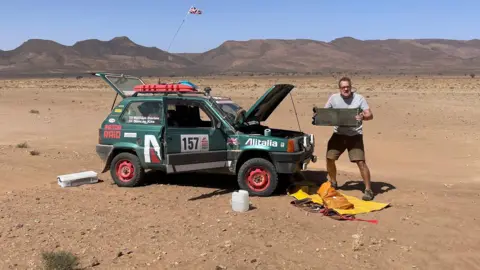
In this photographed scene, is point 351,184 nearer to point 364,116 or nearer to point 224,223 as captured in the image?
point 364,116

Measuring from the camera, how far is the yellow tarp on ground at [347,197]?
7707 mm

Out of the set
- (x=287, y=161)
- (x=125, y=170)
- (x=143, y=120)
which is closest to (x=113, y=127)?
(x=143, y=120)

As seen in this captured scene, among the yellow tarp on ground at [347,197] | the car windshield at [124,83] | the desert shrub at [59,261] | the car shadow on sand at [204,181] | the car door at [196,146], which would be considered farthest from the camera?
the car windshield at [124,83]

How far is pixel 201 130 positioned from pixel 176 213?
1.77 m

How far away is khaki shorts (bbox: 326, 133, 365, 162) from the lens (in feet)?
27.9

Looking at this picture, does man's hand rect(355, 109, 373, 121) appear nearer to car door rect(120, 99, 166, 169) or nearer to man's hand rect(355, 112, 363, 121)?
man's hand rect(355, 112, 363, 121)

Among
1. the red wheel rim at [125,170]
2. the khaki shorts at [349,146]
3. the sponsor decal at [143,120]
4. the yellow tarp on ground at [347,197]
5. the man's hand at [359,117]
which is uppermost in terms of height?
the man's hand at [359,117]

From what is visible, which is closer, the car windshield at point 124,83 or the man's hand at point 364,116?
the man's hand at point 364,116

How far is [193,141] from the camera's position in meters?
8.75

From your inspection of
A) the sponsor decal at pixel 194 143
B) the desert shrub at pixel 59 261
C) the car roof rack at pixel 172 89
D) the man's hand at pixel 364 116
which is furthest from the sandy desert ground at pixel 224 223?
the car roof rack at pixel 172 89

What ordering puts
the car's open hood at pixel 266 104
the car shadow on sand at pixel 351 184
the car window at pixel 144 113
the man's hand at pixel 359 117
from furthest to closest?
the car shadow on sand at pixel 351 184, the car window at pixel 144 113, the car's open hood at pixel 266 104, the man's hand at pixel 359 117

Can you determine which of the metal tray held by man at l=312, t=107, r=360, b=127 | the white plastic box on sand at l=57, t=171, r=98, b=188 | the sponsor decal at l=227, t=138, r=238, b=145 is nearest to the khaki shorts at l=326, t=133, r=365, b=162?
the metal tray held by man at l=312, t=107, r=360, b=127

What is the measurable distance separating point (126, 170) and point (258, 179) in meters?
2.49

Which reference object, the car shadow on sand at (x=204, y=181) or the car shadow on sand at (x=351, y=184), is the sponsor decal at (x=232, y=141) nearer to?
the car shadow on sand at (x=204, y=181)
